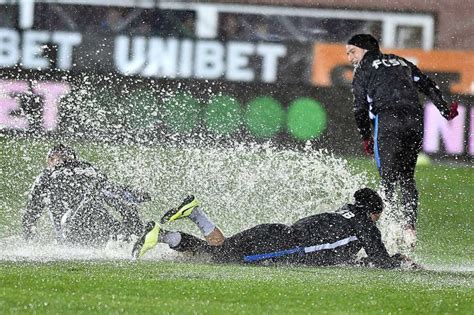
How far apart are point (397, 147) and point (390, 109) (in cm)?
37

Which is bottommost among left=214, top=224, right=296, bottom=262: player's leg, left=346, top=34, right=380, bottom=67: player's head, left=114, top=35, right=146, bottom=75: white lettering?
left=214, top=224, right=296, bottom=262: player's leg

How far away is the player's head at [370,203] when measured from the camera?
10883mm

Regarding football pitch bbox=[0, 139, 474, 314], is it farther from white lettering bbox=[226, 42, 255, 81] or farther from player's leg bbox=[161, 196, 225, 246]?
white lettering bbox=[226, 42, 255, 81]

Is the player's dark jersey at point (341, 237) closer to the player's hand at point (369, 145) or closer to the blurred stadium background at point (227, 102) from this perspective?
the blurred stadium background at point (227, 102)

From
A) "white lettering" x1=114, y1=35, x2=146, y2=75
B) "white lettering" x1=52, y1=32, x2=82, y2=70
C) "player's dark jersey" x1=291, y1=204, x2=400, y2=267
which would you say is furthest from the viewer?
"white lettering" x1=114, y1=35, x2=146, y2=75

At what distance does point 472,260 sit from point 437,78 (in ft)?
25.1

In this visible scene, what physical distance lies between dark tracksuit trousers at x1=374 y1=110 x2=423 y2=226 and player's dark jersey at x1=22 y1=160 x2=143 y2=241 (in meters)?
2.48

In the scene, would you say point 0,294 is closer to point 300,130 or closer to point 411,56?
point 300,130

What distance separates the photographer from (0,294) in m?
8.62

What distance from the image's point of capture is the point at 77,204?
40.7 feet

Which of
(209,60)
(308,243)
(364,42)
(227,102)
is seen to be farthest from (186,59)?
(308,243)

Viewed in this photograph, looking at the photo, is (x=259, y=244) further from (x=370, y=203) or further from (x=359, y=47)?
(x=359, y=47)

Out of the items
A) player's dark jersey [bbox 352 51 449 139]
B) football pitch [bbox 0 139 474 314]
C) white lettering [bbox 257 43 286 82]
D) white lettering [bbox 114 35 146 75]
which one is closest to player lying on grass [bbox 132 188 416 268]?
football pitch [bbox 0 139 474 314]

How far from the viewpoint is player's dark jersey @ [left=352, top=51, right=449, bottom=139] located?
12.5 meters
